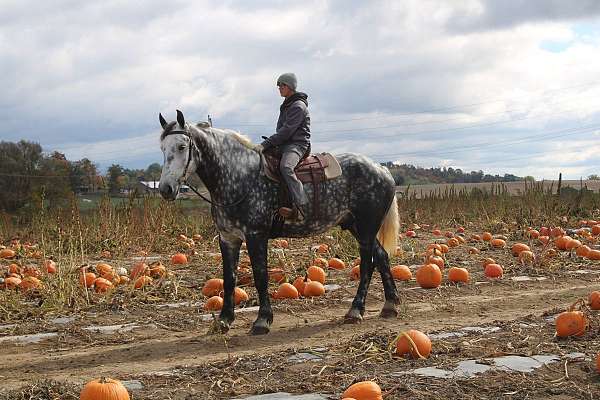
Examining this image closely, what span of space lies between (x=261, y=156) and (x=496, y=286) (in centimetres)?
421

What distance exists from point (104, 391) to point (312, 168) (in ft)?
12.2

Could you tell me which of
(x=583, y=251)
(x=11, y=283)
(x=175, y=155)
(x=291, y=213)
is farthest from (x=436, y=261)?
(x=11, y=283)

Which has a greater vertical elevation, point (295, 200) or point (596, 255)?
point (295, 200)

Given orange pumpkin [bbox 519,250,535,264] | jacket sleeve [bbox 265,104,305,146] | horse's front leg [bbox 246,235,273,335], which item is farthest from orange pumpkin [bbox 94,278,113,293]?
orange pumpkin [bbox 519,250,535,264]

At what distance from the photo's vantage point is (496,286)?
941 centimetres

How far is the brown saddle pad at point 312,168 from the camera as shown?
6.99m

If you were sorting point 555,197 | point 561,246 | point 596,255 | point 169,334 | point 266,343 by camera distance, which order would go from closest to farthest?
point 266,343, point 169,334, point 596,255, point 561,246, point 555,197

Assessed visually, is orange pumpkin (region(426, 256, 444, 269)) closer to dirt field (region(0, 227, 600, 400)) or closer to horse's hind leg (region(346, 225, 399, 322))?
dirt field (region(0, 227, 600, 400))

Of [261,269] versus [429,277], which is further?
[429,277]

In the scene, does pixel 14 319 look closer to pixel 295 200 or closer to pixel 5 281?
pixel 5 281

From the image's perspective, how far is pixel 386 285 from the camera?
7.63m

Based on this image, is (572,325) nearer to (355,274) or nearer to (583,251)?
(355,274)

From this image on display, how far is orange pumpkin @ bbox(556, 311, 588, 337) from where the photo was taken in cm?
554

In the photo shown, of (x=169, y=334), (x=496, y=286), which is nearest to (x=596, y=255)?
(x=496, y=286)
